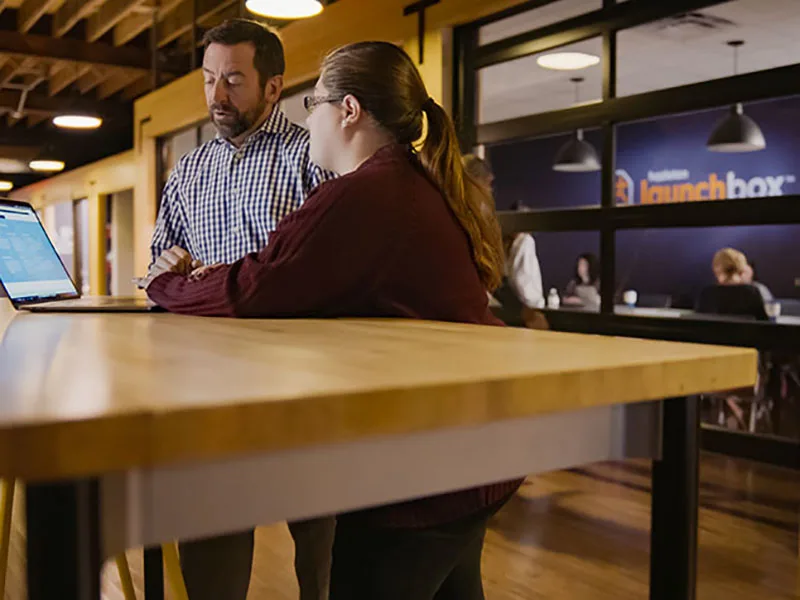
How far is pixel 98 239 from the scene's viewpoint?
10.9 meters

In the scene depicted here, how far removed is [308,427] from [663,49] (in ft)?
21.4

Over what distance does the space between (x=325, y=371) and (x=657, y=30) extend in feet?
19.3

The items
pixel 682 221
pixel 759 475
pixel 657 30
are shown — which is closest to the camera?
pixel 682 221

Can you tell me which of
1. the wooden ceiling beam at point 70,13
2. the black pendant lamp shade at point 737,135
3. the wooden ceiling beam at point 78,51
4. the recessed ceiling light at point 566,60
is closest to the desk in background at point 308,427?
the recessed ceiling light at point 566,60

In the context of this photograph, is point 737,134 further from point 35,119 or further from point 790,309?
point 35,119

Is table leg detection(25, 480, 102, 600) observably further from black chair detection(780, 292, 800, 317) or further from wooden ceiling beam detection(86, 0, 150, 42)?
black chair detection(780, 292, 800, 317)

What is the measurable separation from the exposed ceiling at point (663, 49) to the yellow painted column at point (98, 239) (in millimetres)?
5572

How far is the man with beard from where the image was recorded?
1.85 m

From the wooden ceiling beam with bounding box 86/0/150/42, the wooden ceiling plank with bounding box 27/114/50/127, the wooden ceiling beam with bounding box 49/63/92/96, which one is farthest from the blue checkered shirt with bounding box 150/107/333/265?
the wooden ceiling plank with bounding box 27/114/50/127

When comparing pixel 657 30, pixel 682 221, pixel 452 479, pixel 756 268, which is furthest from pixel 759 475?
pixel 756 268

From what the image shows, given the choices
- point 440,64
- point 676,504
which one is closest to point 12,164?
point 440,64

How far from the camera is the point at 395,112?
1.31 m

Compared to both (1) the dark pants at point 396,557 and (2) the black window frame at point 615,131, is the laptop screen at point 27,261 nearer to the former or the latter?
(1) the dark pants at point 396,557

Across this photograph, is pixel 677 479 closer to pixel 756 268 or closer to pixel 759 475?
pixel 759 475
